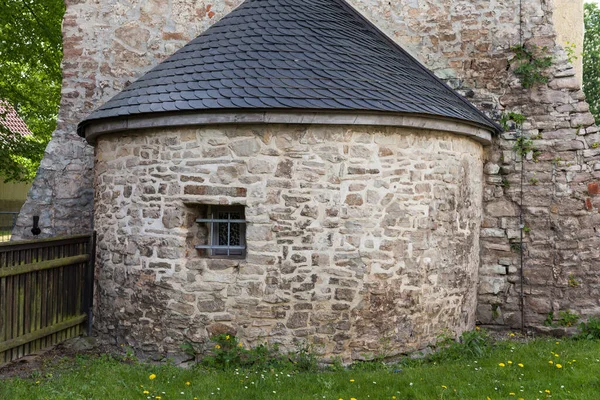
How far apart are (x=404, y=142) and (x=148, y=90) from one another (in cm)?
302

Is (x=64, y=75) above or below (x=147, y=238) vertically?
above

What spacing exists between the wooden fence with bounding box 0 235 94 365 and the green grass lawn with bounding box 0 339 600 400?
523 millimetres

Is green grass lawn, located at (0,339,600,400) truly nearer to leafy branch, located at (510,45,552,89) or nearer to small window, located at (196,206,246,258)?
small window, located at (196,206,246,258)

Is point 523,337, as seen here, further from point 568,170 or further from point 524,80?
point 524,80

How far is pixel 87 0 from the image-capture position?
900cm

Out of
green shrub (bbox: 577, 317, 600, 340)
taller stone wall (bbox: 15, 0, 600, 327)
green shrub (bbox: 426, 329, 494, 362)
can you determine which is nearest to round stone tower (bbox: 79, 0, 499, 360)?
green shrub (bbox: 426, 329, 494, 362)

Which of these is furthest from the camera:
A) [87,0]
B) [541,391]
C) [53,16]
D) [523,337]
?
[53,16]

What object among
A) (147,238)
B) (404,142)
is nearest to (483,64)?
(404,142)

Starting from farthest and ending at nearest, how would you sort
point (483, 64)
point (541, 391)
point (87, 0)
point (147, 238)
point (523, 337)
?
1. point (87, 0)
2. point (483, 64)
3. point (523, 337)
4. point (147, 238)
5. point (541, 391)

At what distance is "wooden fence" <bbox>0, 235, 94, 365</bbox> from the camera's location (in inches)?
233

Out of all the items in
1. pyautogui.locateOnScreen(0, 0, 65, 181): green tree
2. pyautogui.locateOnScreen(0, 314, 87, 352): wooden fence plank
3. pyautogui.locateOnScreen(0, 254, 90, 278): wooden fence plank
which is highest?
pyautogui.locateOnScreen(0, 0, 65, 181): green tree

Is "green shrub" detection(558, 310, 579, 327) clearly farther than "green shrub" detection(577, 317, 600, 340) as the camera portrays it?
Yes

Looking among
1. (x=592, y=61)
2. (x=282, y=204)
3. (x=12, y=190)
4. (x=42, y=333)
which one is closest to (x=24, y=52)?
(x=42, y=333)

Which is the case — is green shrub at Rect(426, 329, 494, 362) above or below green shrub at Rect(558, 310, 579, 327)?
below
